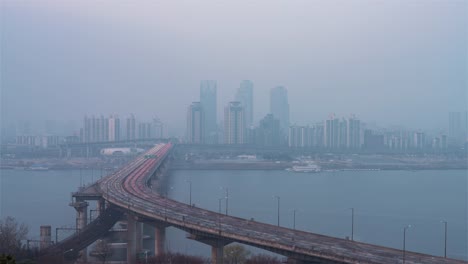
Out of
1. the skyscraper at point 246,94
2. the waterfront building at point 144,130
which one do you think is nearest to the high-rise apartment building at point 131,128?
the waterfront building at point 144,130

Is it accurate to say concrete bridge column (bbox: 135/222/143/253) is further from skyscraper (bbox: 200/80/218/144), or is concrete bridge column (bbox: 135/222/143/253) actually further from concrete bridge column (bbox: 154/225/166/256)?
skyscraper (bbox: 200/80/218/144)

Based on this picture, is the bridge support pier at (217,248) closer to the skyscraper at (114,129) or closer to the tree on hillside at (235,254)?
the tree on hillside at (235,254)

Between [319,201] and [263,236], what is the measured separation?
4886 millimetres

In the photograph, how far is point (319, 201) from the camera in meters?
8.63

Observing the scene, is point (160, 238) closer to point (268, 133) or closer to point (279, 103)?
point (268, 133)

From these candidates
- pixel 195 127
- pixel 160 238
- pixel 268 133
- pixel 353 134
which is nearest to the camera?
pixel 160 238

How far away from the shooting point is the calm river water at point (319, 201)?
604 cm

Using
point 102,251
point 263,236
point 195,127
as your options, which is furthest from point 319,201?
point 195,127

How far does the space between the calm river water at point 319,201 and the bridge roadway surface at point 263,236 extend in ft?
1.59

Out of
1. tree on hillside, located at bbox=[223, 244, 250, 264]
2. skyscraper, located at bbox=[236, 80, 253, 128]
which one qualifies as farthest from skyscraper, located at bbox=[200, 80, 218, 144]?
tree on hillside, located at bbox=[223, 244, 250, 264]

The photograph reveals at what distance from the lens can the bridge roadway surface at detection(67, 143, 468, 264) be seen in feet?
11.1

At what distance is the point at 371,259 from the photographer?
3.26m

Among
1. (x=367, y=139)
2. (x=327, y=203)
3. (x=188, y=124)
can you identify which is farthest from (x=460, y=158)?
(x=327, y=203)

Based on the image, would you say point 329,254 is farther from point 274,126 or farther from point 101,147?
point 274,126
